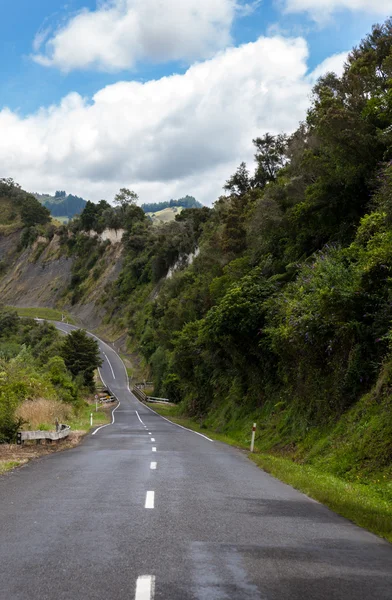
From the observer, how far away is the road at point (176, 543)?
Result: 217 inches

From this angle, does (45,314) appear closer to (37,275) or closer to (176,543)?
(37,275)

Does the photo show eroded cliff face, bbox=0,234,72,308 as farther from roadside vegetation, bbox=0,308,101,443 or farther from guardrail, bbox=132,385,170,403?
guardrail, bbox=132,385,170,403

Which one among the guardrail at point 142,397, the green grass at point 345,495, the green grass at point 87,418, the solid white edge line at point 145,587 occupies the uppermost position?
the solid white edge line at point 145,587

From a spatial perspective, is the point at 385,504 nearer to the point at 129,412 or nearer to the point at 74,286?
the point at 129,412

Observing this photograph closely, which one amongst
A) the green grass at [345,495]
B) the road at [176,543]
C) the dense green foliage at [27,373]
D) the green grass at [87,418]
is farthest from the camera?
the green grass at [87,418]

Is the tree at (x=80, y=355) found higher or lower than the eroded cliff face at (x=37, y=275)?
lower

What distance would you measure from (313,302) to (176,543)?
16.5 m

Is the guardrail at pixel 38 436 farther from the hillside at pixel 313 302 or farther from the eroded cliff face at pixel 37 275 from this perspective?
the eroded cliff face at pixel 37 275

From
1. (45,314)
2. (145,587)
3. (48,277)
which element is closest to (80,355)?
(45,314)

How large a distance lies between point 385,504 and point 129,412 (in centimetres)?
4677

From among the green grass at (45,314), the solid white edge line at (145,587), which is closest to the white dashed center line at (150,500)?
the solid white edge line at (145,587)

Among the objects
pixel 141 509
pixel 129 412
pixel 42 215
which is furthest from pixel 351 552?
pixel 42 215

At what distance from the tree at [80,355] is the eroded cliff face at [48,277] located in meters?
47.1

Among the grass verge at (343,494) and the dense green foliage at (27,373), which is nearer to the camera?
the grass verge at (343,494)
